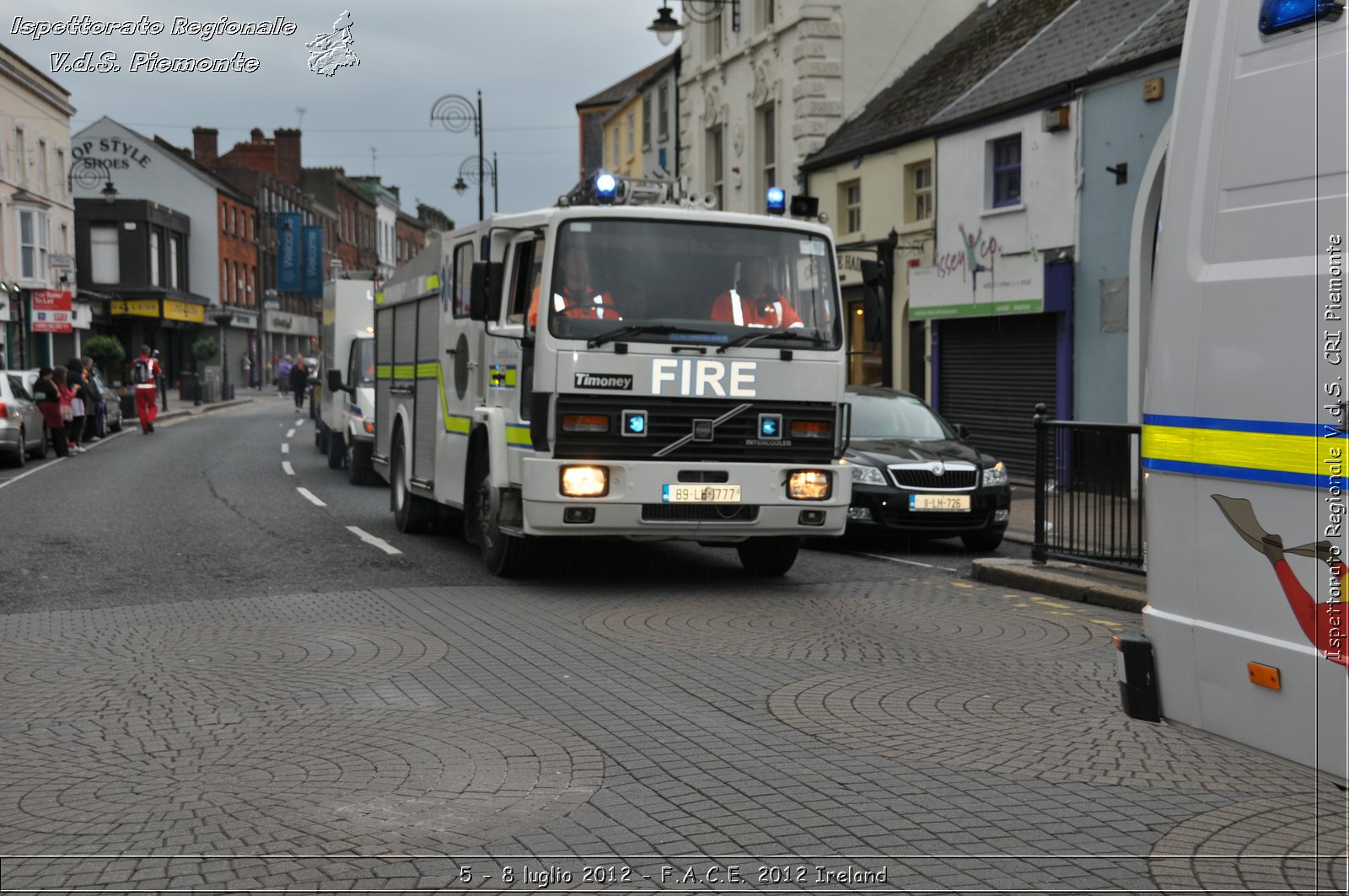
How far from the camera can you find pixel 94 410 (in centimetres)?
3206

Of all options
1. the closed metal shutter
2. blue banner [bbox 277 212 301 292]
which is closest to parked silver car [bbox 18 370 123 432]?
the closed metal shutter

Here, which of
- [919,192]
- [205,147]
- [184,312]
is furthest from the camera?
[205,147]

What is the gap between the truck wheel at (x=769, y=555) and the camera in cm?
1147

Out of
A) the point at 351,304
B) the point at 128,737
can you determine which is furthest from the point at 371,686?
the point at 351,304

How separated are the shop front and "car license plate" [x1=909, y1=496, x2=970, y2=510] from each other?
8024 mm

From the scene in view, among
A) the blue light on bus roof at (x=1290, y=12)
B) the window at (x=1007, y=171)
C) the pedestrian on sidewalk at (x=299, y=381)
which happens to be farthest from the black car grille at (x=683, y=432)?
the pedestrian on sidewalk at (x=299, y=381)

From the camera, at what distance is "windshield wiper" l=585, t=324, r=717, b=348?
9.92 m

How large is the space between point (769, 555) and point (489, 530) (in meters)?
2.24

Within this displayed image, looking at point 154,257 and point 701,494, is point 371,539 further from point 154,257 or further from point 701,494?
point 154,257

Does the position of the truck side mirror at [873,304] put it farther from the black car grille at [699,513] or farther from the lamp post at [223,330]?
the lamp post at [223,330]

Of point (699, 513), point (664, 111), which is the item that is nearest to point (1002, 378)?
point (699, 513)

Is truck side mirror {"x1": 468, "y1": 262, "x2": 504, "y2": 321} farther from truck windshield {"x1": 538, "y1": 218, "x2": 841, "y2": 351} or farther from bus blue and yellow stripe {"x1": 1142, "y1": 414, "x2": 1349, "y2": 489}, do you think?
bus blue and yellow stripe {"x1": 1142, "y1": 414, "x2": 1349, "y2": 489}

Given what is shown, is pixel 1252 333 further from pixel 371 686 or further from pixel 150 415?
pixel 150 415

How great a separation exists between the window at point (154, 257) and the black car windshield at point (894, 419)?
176ft
